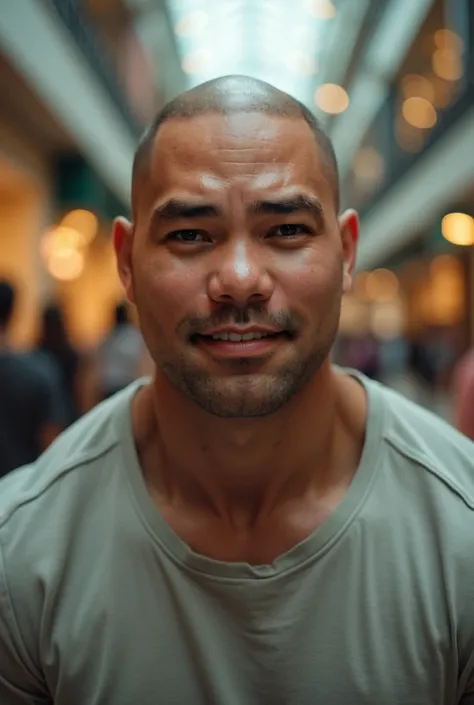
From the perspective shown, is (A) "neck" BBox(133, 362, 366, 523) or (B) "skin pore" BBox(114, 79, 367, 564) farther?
(A) "neck" BBox(133, 362, 366, 523)

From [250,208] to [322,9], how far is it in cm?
1492

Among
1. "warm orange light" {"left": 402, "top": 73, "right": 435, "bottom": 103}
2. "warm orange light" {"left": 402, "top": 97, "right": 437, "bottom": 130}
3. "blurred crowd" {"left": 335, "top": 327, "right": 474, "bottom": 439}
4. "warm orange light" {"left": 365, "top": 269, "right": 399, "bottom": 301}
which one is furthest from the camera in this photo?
"warm orange light" {"left": 365, "top": 269, "right": 399, "bottom": 301}

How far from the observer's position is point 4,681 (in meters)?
1.66

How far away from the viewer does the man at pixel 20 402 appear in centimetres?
381

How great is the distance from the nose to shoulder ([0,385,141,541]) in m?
0.46

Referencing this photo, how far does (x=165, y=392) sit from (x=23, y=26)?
544 cm

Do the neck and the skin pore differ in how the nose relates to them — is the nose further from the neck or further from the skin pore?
the neck

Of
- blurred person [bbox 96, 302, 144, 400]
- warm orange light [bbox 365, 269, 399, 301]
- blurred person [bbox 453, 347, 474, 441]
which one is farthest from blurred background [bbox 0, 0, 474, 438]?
warm orange light [bbox 365, 269, 399, 301]

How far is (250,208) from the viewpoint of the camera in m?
1.53

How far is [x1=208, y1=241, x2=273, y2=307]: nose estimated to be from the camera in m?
1.49

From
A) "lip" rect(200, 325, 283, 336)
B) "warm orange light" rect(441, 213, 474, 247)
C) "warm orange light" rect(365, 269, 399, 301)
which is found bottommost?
"lip" rect(200, 325, 283, 336)

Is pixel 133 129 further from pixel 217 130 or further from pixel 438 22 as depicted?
pixel 217 130

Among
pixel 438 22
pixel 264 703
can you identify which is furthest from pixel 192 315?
pixel 438 22

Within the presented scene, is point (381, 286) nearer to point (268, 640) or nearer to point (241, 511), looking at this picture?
point (241, 511)
